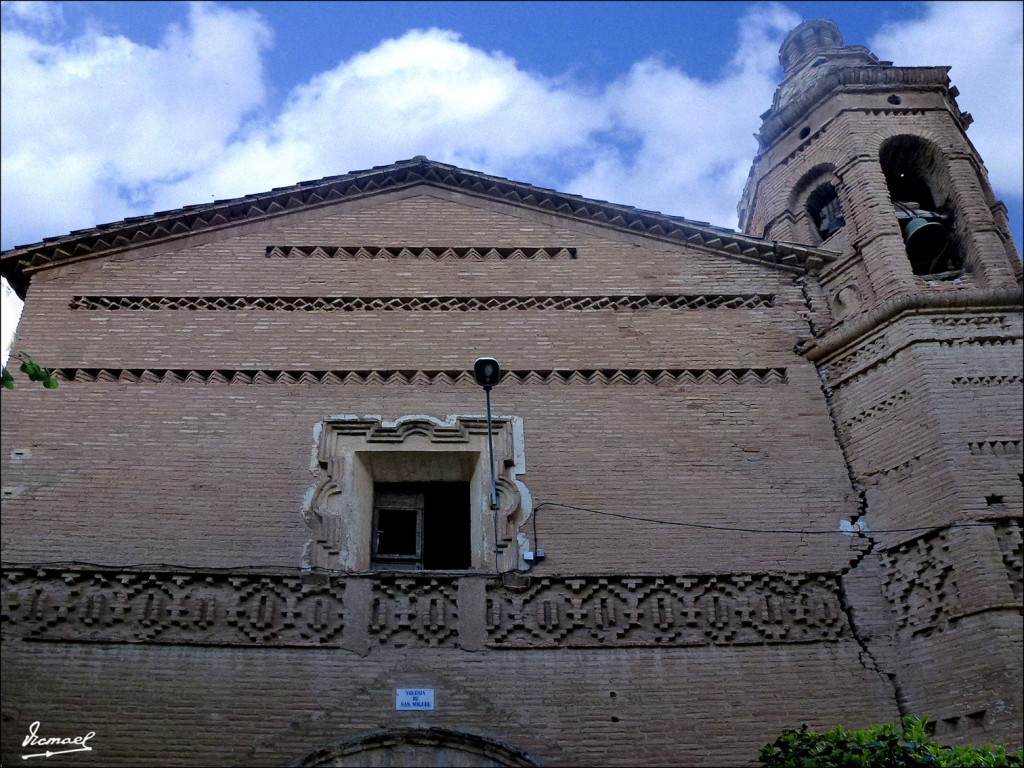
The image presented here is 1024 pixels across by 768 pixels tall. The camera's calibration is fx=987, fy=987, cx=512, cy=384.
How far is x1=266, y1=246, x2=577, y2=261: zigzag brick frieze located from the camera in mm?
11398

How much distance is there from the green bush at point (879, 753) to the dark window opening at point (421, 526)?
3.58 metres

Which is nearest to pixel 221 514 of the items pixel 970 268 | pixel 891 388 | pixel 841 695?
pixel 841 695

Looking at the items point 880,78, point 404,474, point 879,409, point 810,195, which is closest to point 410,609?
point 404,474

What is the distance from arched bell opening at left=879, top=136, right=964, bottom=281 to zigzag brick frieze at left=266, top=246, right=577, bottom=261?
3.87 m

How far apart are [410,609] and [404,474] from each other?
1.64m

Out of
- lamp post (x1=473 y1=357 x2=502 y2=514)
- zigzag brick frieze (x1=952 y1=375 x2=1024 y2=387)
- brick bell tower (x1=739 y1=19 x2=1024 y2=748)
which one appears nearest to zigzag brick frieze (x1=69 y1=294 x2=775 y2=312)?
brick bell tower (x1=739 y1=19 x2=1024 y2=748)

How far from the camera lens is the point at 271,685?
8.19m

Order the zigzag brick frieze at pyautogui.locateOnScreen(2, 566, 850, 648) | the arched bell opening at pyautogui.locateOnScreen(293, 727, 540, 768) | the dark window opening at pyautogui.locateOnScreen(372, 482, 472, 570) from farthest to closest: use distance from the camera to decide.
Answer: the dark window opening at pyautogui.locateOnScreen(372, 482, 472, 570)
the zigzag brick frieze at pyautogui.locateOnScreen(2, 566, 850, 648)
the arched bell opening at pyautogui.locateOnScreen(293, 727, 540, 768)

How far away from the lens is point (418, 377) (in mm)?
10188

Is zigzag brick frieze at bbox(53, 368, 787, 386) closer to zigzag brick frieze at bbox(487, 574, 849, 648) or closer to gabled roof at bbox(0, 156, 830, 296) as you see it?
gabled roof at bbox(0, 156, 830, 296)

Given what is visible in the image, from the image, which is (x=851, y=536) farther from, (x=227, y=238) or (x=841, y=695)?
(x=227, y=238)

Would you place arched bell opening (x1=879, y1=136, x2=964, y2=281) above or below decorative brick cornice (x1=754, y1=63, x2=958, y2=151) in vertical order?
below

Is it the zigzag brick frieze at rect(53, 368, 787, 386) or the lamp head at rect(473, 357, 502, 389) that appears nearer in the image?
the lamp head at rect(473, 357, 502, 389)

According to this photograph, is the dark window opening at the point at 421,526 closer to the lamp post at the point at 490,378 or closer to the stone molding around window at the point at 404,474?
the stone molding around window at the point at 404,474
